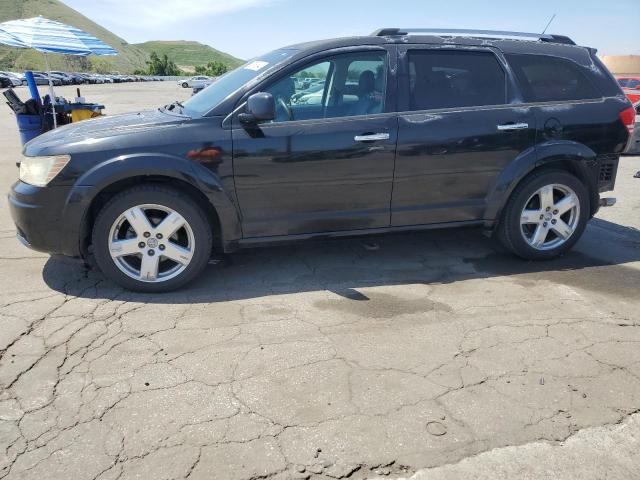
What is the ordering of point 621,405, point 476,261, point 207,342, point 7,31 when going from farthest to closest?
point 7,31 → point 476,261 → point 207,342 → point 621,405

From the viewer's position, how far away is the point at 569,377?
2.96 m

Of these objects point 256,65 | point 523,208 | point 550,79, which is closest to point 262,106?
point 256,65

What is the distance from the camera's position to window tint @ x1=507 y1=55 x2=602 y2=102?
450 cm

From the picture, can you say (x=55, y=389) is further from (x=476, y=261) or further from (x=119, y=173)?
(x=476, y=261)

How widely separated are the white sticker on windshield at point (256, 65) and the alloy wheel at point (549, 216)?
8.48 ft

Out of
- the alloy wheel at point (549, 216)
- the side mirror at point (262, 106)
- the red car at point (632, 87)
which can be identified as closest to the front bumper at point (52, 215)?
the side mirror at point (262, 106)

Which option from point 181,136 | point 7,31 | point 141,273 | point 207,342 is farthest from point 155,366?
point 7,31

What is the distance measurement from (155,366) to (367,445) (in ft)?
4.42

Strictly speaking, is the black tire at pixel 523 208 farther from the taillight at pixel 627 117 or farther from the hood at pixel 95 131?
the hood at pixel 95 131

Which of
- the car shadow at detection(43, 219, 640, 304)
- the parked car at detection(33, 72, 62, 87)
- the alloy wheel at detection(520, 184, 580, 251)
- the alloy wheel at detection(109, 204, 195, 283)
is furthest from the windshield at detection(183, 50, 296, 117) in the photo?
the parked car at detection(33, 72, 62, 87)

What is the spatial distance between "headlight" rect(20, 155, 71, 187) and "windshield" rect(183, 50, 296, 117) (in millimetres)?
1015

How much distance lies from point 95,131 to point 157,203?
740mm

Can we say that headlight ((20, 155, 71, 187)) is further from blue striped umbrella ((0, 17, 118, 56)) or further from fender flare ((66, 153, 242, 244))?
blue striped umbrella ((0, 17, 118, 56))

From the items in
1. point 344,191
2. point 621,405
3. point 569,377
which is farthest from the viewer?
point 344,191
